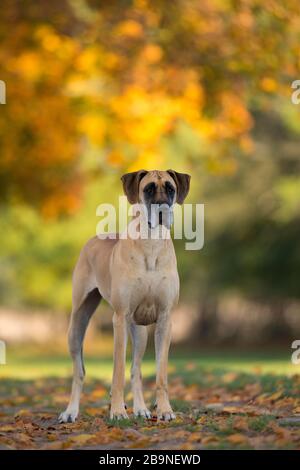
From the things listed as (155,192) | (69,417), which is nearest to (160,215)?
(155,192)

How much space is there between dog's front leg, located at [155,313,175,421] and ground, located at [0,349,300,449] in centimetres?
13

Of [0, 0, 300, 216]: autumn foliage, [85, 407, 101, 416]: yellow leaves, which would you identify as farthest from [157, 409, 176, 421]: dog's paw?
[0, 0, 300, 216]: autumn foliage

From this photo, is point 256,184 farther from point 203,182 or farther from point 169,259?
point 169,259

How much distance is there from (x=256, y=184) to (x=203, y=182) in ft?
9.18

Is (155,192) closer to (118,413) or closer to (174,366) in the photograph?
(118,413)

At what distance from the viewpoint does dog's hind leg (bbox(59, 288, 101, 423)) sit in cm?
818

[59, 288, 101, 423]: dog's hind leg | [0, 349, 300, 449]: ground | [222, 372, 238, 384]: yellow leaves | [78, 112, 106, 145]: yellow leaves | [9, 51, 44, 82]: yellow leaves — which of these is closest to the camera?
[0, 349, 300, 449]: ground

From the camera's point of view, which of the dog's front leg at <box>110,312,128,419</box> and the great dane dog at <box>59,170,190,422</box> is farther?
the dog's front leg at <box>110,312,128,419</box>

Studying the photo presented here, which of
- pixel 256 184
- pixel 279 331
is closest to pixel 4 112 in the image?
pixel 256 184

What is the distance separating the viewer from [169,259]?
298 inches

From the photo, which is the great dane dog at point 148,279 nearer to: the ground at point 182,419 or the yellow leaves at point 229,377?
the ground at point 182,419

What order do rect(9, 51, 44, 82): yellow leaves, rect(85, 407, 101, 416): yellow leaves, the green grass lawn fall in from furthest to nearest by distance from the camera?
rect(9, 51, 44, 82): yellow leaves → the green grass lawn → rect(85, 407, 101, 416): yellow leaves

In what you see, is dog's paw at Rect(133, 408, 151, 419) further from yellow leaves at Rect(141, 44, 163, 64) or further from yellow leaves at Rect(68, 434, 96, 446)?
yellow leaves at Rect(141, 44, 163, 64)
